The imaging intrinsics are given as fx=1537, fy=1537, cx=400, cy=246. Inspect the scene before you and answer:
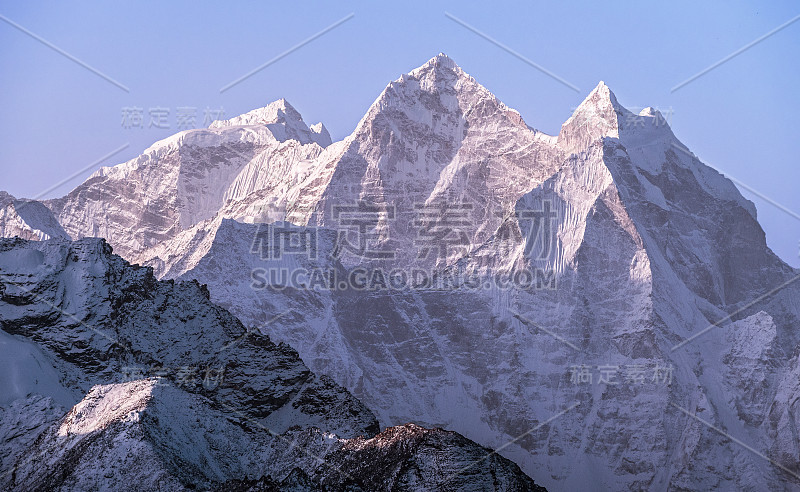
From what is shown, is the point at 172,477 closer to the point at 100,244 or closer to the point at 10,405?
the point at 10,405

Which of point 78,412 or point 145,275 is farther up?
point 145,275

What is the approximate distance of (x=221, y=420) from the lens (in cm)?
14000

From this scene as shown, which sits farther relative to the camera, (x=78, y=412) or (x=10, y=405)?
(x=10, y=405)

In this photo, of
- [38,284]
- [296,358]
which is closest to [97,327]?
[38,284]

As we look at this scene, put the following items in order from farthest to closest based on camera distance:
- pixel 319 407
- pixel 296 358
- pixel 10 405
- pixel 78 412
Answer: pixel 296 358
pixel 319 407
pixel 10 405
pixel 78 412

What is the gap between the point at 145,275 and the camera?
172250 millimetres

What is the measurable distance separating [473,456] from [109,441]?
29244 mm

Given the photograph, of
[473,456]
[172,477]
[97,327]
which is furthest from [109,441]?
[97,327]

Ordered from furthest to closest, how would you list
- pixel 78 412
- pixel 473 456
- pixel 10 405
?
pixel 10 405 < pixel 78 412 < pixel 473 456

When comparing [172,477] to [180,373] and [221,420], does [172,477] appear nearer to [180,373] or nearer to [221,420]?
[221,420]

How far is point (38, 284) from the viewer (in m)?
160

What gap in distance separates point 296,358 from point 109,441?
4601cm

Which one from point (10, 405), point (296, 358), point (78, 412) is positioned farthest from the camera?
point (296, 358)

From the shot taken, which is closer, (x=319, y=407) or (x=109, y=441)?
(x=109, y=441)
